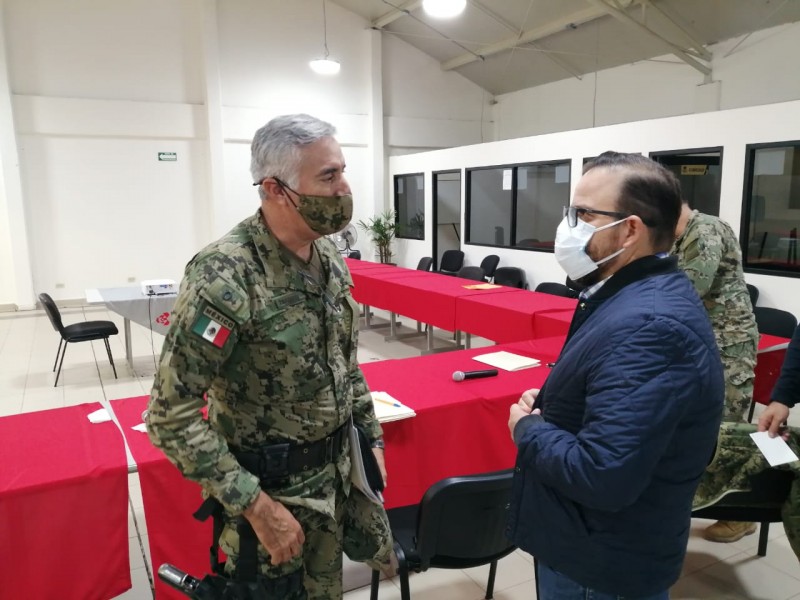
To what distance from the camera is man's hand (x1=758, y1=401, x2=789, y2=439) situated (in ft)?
6.32

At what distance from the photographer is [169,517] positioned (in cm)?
177

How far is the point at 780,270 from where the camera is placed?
507cm

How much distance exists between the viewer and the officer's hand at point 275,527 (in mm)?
1153

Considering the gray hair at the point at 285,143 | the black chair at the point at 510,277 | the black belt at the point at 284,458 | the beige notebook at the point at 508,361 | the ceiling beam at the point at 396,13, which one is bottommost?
the black chair at the point at 510,277

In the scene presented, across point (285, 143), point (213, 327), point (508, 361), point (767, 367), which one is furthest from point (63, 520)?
point (767, 367)

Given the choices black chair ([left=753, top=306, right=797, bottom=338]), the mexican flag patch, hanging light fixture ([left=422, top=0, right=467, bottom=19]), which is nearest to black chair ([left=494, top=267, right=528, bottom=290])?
hanging light fixture ([left=422, top=0, right=467, bottom=19])

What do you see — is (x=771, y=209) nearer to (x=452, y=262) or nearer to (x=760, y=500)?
(x=452, y=262)

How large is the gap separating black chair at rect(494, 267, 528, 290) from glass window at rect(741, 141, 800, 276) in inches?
108

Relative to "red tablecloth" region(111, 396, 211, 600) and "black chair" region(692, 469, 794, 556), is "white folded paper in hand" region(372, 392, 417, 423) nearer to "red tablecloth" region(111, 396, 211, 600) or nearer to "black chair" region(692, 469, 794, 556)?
"red tablecloth" region(111, 396, 211, 600)

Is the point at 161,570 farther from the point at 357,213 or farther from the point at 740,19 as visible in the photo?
the point at 357,213

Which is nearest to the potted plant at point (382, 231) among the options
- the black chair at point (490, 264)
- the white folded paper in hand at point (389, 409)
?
the black chair at point (490, 264)

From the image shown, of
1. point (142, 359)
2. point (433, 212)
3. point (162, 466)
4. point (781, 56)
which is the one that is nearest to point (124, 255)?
point (142, 359)

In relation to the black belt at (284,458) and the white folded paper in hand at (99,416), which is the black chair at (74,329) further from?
the black belt at (284,458)

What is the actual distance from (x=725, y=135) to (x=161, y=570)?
227 inches
